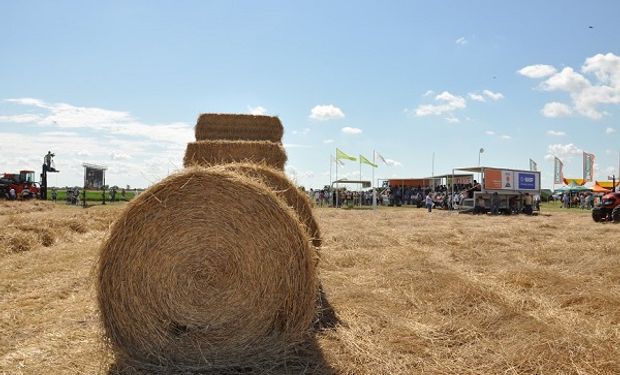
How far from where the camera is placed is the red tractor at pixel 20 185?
34.7 m

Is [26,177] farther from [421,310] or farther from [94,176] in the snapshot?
[421,310]

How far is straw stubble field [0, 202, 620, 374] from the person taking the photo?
4035 mm

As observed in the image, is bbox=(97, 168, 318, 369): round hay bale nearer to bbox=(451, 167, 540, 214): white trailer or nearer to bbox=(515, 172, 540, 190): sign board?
bbox=(451, 167, 540, 214): white trailer

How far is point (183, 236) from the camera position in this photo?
172 inches

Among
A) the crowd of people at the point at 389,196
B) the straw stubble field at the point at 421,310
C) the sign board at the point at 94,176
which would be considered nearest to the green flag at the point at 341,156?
the crowd of people at the point at 389,196

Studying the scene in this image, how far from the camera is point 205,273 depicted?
172 inches

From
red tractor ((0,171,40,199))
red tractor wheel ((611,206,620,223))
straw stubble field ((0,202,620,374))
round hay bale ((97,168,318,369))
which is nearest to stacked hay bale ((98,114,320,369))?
round hay bale ((97,168,318,369))

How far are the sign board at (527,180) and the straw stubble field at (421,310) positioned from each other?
63.7 ft

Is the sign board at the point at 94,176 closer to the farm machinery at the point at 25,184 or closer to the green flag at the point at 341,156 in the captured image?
the farm machinery at the point at 25,184

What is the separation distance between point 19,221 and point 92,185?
89.6 feet

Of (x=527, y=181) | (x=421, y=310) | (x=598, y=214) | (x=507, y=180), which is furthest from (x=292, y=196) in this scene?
(x=527, y=181)

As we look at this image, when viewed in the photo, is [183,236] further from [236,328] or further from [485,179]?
[485,179]

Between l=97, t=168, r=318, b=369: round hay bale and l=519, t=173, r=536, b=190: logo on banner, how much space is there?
88.2 ft

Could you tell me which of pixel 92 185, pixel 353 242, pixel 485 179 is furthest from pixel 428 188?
pixel 353 242
